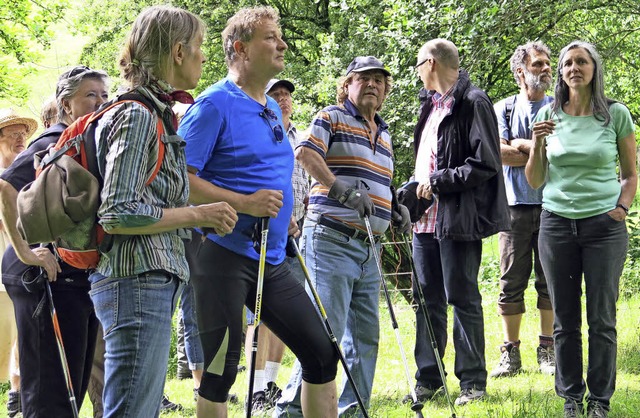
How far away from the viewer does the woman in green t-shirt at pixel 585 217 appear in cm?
534

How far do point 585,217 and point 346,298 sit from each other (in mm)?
1630

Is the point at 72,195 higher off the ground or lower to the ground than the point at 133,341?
higher

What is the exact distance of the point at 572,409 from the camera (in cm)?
532

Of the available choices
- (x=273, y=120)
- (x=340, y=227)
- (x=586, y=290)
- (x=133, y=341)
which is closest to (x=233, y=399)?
(x=340, y=227)

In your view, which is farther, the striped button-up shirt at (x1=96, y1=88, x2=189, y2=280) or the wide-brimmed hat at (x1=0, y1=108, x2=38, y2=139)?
the wide-brimmed hat at (x1=0, y1=108, x2=38, y2=139)

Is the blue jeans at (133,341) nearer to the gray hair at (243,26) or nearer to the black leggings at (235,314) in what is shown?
the black leggings at (235,314)

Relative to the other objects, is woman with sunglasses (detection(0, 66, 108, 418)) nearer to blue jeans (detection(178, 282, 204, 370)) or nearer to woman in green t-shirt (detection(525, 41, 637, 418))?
blue jeans (detection(178, 282, 204, 370))

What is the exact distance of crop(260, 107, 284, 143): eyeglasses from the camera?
435 centimetres

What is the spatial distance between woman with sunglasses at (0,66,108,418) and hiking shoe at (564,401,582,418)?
9.62ft

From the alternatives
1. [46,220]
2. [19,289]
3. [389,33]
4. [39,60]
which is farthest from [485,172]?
[39,60]

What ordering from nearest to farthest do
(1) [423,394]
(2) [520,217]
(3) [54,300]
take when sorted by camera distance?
(3) [54,300], (1) [423,394], (2) [520,217]

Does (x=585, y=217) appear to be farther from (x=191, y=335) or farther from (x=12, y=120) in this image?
(x=12, y=120)

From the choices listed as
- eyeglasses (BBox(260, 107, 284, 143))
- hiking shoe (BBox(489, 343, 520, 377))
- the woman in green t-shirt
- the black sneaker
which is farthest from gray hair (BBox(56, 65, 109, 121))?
hiking shoe (BBox(489, 343, 520, 377))

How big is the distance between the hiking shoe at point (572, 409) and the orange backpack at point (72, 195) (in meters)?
3.35
